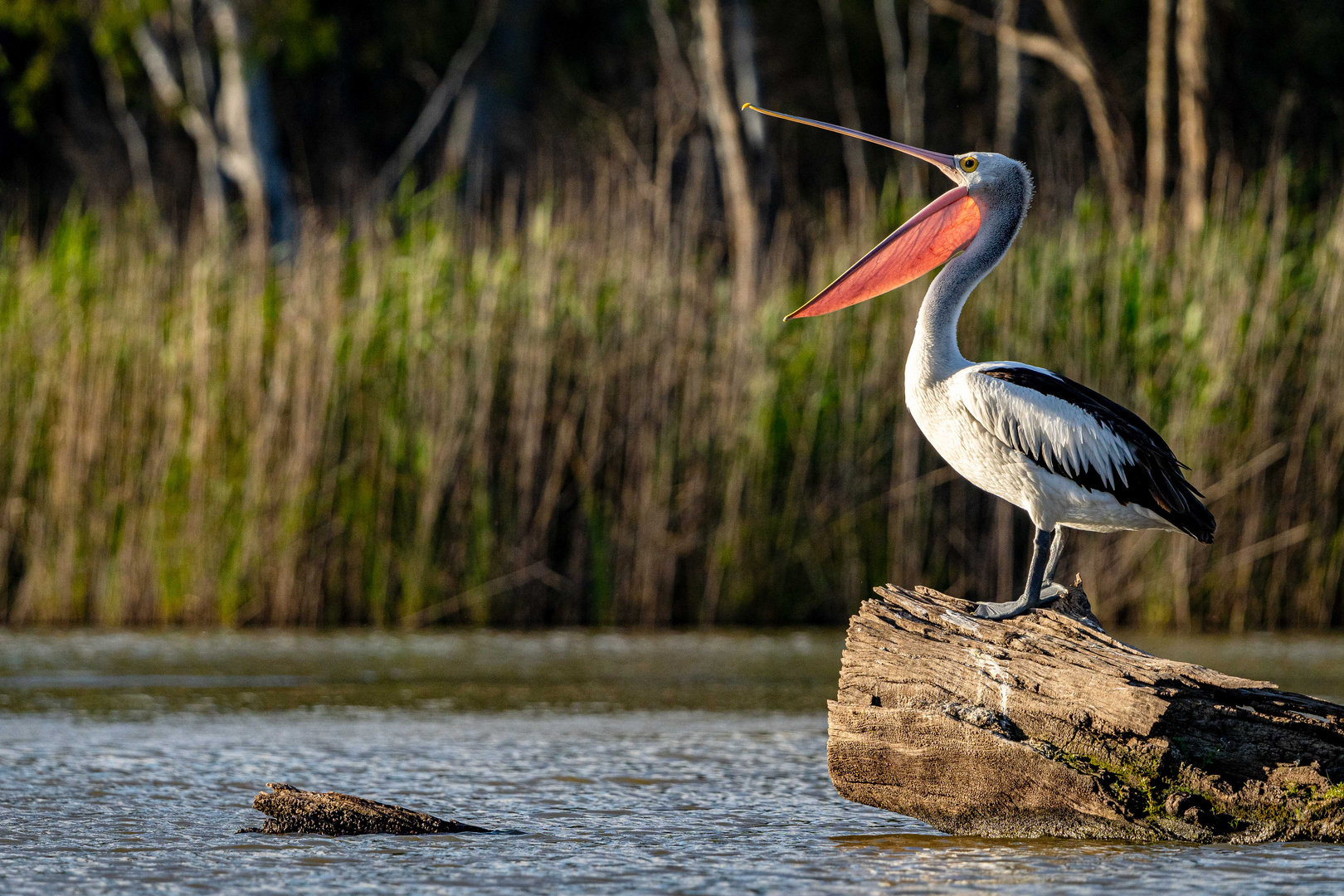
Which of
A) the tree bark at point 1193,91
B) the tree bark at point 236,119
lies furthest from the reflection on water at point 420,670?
the tree bark at point 236,119

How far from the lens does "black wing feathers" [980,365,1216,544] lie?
3904 millimetres

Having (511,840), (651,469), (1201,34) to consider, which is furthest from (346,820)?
(1201,34)

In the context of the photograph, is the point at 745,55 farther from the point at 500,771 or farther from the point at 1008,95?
the point at 500,771

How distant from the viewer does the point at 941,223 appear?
14.2 ft

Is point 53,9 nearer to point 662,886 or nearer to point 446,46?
point 446,46

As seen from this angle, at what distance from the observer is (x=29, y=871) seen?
320cm

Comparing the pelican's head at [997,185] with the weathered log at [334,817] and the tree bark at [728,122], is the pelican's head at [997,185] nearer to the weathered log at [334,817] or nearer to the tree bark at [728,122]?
the weathered log at [334,817]

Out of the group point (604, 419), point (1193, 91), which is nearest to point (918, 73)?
point (1193, 91)

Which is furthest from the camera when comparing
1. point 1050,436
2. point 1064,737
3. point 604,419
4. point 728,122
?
point 728,122

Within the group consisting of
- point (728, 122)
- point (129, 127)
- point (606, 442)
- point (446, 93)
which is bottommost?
point (606, 442)

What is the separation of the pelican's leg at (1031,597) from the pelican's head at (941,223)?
80 cm

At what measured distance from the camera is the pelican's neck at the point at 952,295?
4.04 meters

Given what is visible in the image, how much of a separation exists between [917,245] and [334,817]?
2.00 meters

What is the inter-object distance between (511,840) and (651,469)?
4097 mm
